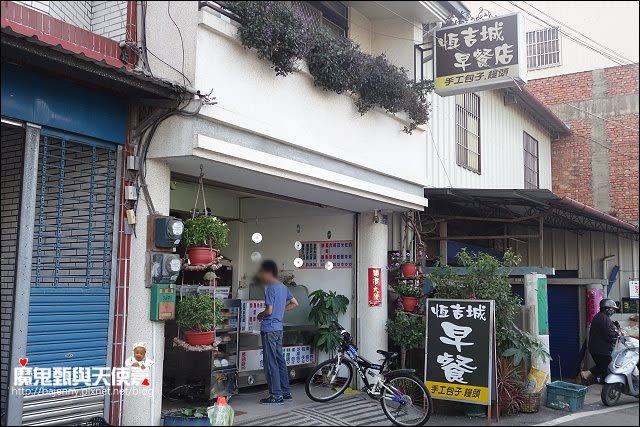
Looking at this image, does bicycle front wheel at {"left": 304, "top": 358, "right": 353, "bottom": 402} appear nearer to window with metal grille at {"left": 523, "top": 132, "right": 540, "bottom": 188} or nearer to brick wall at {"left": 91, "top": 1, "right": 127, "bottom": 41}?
brick wall at {"left": 91, "top": 1, "right": 127, "bottom": 41}

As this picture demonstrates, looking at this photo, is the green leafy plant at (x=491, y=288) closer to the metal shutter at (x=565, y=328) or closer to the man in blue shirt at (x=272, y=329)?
the man in blue shirt at (x=272, y=329)

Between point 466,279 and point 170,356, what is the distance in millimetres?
4496

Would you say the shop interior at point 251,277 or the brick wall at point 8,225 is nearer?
the brick wall at point 8,225

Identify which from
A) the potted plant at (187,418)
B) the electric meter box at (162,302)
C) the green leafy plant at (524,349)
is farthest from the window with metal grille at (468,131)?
the potted plant at (187,418)

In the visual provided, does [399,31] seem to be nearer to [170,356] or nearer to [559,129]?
[170,356]

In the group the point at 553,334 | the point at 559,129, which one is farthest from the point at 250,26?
the point at 559,129

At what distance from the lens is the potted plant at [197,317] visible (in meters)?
7.14

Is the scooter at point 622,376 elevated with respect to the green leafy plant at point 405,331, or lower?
lower

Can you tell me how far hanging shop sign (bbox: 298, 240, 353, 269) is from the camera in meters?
10.9

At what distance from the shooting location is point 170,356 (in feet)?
29.6

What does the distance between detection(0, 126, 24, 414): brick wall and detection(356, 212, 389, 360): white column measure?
571 centimetres

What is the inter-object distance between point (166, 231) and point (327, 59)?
328 cm

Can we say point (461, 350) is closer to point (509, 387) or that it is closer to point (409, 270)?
point (509, 387)

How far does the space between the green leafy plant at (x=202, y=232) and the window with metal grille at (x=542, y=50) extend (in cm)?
1145
